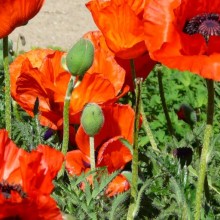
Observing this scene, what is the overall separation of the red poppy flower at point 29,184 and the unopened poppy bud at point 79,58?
179 mm

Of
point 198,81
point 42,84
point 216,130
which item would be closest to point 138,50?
point 42,84

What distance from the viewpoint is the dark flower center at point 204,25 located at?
118cm

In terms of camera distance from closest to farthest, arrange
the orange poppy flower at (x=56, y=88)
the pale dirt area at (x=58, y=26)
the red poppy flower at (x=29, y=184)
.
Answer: the red poppy flower at (x=29, y=184)
the orange poppy flower at (x=56, y=88)
the pale dirt area at (x=58, y=26)

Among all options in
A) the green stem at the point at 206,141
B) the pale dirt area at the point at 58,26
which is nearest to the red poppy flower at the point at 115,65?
the green stem at the point at 206,141

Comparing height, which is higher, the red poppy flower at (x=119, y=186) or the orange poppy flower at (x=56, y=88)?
the orange poppy flower at (x=56, y=88)

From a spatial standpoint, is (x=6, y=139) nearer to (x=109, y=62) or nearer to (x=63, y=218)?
(x=63, y=218)

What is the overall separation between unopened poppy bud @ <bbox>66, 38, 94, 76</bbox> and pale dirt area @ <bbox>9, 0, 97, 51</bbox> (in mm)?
3827

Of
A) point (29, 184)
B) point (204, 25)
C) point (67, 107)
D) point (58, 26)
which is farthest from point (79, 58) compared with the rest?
point (58, 26)

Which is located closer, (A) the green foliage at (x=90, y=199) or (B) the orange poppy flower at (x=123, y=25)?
(A) the green foliage at (x=90, y=199)

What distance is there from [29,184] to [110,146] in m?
0.42

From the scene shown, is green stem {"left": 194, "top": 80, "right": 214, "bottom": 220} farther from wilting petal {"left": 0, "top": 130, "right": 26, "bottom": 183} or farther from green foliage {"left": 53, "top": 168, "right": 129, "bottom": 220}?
wilting petal {"left": 0, "top": 130, "right": 26, "bottom": 183}

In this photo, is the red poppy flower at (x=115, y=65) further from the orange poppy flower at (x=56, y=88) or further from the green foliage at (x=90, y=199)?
the green foliage at (x=90, y=199)

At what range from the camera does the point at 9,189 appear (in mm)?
1010

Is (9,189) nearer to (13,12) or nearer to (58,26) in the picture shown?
(13,12)
